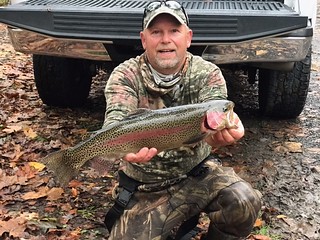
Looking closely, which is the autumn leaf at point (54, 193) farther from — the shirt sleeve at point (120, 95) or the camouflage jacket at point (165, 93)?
the shirt sleeve at point (120, 95)

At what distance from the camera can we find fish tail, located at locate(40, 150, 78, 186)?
2.78 metres

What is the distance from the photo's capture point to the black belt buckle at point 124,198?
10.4 ft

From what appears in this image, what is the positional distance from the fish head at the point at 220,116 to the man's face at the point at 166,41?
48cm

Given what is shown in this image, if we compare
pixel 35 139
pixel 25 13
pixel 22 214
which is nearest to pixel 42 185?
pixel 22 214

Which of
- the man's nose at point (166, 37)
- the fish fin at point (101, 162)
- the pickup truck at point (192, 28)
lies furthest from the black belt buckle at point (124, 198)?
the pickup truck at point (192, 28)

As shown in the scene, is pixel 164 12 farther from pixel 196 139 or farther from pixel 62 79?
pixel 62 79

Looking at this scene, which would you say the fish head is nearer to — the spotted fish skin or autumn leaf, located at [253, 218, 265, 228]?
the spotted fish skin

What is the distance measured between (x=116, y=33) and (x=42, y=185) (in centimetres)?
123

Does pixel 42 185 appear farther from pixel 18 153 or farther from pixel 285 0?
pixel 285 0

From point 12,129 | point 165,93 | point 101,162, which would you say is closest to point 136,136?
point 101,162

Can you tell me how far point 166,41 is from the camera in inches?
117

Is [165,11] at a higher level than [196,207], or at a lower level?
higher

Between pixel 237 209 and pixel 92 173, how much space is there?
166 cm

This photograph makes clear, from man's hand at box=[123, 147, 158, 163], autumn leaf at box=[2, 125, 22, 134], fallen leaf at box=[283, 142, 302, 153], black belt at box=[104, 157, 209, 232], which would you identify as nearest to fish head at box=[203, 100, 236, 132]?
man's hand at box=[123, 147, 158, 163]
